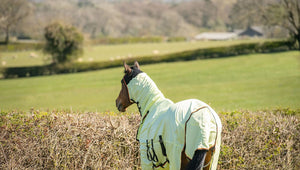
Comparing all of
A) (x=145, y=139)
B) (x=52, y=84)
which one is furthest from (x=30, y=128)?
(x=52, y=84)

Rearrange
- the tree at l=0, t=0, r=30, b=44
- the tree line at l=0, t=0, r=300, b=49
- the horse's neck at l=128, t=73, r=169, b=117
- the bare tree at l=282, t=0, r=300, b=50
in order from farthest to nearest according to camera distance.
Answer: the tree at l=0, t=0, r=30, b=44 < the tree line at l=0, t=0, r=300, b=49 < the bare tree at l=282, t=0, r=300, b=50 < the horse's neck at l=128, t=73, r=169, b=117

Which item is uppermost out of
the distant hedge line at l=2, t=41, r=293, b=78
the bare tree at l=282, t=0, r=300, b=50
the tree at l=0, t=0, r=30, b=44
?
the tree at l=0, t=0, r=30, b=44

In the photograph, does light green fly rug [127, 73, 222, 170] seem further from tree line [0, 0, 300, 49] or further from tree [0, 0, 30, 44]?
tree [0, 0, 30, 44]

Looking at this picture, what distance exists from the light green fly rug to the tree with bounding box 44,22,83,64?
28.2 m

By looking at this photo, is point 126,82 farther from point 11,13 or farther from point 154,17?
point 154,17

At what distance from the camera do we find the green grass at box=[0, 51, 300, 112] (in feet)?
43.3

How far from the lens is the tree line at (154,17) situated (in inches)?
1052

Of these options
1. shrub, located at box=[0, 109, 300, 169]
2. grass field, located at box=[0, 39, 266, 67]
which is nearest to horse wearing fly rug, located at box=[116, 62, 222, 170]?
shrub, located at box=[0, 109, 300, 169]

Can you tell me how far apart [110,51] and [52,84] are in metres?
14.8

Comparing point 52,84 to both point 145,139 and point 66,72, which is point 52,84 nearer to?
point 66,72

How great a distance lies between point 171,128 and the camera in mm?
2926

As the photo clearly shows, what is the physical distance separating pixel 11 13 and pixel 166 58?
2936 centimetres

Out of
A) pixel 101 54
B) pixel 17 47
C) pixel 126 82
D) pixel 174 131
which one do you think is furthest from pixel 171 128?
pixel 17 47

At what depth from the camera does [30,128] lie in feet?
15.6
